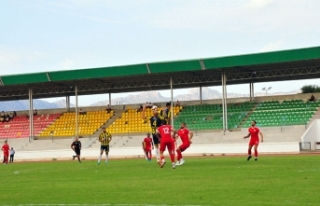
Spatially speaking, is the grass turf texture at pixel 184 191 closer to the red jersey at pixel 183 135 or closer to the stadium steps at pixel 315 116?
the red jersey at pixel 183 135

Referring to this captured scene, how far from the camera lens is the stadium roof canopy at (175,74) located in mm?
48094

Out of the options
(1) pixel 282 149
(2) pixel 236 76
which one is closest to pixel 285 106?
(2) pixel 236 76

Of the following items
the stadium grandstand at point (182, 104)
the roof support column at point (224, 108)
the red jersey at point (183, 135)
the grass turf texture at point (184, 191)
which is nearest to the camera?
the grass turf texture at point (184, 191)

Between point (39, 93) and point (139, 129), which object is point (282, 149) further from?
point (39, 93)

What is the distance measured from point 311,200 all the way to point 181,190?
3.52 metres

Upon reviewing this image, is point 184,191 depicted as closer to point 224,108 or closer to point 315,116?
point 315,116

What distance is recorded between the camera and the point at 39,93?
2506 inches

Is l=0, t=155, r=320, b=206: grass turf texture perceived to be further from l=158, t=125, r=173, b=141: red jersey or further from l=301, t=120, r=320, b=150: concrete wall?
l=301, t=120, r=320, b=150: concrete wall

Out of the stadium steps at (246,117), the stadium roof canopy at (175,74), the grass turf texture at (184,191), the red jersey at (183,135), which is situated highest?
the stadium roof canopy at (175,74)

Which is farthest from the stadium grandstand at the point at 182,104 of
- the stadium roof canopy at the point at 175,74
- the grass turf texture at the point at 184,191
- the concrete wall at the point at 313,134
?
the grass turf texture at the point at 184,191

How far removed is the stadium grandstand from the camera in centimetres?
4855

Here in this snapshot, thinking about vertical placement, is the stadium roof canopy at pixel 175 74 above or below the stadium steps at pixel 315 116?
above

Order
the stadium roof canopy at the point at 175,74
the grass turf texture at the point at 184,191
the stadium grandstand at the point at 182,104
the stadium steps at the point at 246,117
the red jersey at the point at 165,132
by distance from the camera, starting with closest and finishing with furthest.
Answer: the grass turf texture at the point at 184,191 → the red jersey at the point at 165,132 → the stadium roof canopy at the point at 175,74 → the stadium grandstand at the point at 182,104 → the stadium steps at the point at 246,117

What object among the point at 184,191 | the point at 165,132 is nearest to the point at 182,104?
the point at 165,132
